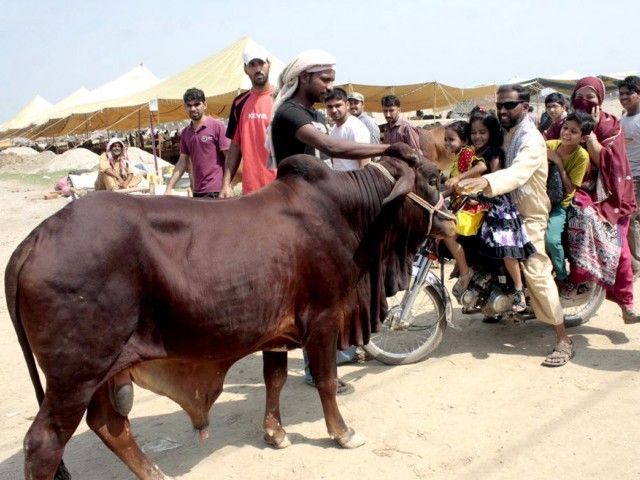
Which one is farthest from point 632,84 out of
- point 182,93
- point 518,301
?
point 182,93

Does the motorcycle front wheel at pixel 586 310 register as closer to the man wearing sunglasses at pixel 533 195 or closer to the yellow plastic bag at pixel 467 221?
the man wearing sunglasses at pixel 533 195

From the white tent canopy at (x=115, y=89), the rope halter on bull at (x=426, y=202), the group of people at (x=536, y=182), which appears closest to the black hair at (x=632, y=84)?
the group of people at (x=536, y=182)

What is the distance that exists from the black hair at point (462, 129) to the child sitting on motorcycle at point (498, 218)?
0.32 feet

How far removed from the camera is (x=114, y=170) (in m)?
10.8

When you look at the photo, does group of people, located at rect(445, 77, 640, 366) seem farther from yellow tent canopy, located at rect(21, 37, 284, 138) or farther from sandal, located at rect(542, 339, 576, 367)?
yellow tent canopy, located at rect(21, 37, 284, 138)

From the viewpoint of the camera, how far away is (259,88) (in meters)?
5.19

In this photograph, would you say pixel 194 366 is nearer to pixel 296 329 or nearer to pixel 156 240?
pixel 296 329

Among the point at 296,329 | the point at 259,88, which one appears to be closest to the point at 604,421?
the point at 296,329

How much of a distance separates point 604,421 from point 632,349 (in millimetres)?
1427

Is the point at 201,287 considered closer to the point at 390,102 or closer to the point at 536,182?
the point at 536,182

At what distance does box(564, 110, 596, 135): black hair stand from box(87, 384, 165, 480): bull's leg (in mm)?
3952

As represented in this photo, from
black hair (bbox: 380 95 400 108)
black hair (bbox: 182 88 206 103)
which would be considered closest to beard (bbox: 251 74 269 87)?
black hair (bbox: 182 88 206 103)

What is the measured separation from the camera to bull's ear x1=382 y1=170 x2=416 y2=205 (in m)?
3.54

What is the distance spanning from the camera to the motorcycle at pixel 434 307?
5023 mm
